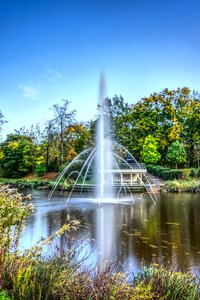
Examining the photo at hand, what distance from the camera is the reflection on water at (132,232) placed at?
5.84 m

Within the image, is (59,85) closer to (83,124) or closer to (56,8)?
(56,8)

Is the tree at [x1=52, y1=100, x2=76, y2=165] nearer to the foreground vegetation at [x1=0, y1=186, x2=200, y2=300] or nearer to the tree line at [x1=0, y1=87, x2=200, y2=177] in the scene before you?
the tree line at [x1=0, y1=87, x2=200, y2=177]

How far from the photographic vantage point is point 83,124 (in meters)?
38.4

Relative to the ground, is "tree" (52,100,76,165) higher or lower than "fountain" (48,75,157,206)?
higher

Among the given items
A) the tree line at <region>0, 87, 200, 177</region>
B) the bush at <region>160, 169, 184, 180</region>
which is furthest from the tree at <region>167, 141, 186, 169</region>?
the bush at <region>160, 169, 184, 180</region>

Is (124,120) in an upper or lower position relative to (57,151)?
upper

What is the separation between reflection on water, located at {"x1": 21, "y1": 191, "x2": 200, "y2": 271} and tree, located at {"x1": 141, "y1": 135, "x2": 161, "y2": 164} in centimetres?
1895

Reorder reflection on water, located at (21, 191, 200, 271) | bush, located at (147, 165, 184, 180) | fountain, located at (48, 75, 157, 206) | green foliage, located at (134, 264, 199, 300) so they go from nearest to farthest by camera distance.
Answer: green foliage, located at (134, 264, 199, 300) < reflection on water, located at (21, 191, 200, 271) < fountain, located at (48, 75, 157, 206) < bush, located at (147, 165, 184, 180)

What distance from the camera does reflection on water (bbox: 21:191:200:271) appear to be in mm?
5842

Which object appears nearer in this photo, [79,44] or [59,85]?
[79,44]

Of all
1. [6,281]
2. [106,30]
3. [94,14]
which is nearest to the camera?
[6,281]

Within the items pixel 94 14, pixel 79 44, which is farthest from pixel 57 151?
pixel 94 14

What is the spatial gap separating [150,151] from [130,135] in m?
4.08

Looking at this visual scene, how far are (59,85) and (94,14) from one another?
935cm
